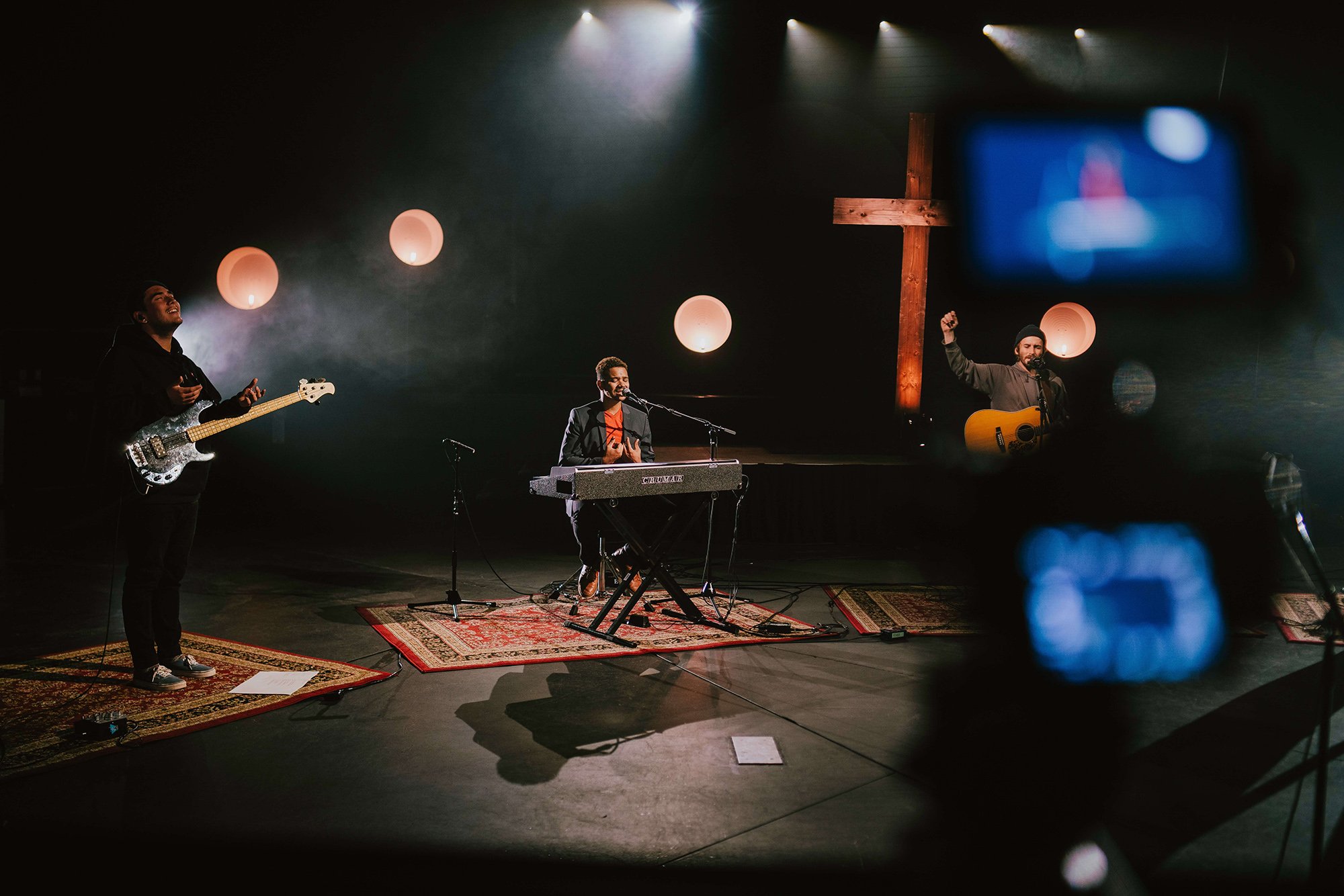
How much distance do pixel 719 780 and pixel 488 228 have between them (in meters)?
7.88

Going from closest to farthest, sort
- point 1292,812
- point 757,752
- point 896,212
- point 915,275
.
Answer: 1. point 1292,812
2. point 757,752
3. point 896,212
4. point 915,275

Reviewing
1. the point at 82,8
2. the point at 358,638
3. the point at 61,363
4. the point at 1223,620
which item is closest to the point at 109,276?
the point at 61,363

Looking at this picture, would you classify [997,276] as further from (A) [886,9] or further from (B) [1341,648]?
(B) [1341,648]

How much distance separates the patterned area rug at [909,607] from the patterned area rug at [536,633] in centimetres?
41

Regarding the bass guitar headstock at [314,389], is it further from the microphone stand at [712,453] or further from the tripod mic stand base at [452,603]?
the microphone stand at [712,453]

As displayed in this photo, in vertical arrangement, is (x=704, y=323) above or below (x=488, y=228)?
below

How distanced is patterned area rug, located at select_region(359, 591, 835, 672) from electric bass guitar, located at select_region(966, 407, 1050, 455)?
2.22m

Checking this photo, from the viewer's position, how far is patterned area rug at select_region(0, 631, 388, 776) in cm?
304

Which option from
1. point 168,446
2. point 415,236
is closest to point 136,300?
point 168,446

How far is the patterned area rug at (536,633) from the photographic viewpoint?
423 centimetres

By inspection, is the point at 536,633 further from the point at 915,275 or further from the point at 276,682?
the point at 915,275

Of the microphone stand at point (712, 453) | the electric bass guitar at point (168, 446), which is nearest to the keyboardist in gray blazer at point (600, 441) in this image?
the microphone stand at point (712, 453)

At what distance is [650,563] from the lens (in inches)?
182

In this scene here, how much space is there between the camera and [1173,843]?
245 centimetres
